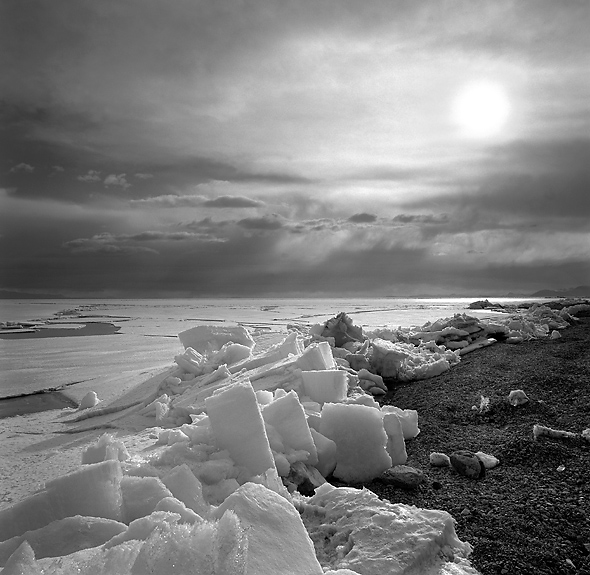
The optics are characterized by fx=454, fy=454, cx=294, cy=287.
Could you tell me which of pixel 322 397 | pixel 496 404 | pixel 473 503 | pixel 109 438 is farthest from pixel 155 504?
pixel 496 404

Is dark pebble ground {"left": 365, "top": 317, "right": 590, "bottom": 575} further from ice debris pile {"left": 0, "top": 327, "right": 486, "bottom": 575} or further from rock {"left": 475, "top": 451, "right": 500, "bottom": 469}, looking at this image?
ice debris pile {"left": 0, "top": 327, "right": 486, "bottom": 575}

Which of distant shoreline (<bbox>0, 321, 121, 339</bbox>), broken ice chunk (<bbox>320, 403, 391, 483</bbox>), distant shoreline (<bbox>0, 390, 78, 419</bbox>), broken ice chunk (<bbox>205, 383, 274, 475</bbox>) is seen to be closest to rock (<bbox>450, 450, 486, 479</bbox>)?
broken ice chunk (<bbox>320, 403, 391, 483</bbox>)

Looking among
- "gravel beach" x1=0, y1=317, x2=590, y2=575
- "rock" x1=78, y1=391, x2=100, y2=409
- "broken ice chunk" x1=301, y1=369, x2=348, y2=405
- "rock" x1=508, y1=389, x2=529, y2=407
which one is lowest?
"rock" x1=78, y1=391, x2=100, y2=409

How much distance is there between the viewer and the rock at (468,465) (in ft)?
9.70

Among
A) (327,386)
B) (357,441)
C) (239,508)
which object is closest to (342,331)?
(327,386)

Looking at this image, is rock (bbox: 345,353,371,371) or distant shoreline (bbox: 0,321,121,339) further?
distant shoreline (bbox: 0,321,121,339)

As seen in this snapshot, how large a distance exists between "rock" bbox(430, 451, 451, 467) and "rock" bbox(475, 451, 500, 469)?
22cm

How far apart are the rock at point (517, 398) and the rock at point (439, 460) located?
1640mm

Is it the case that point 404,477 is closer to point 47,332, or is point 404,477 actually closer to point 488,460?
point 488,460

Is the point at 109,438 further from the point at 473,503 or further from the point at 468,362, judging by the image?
the point at 468,362

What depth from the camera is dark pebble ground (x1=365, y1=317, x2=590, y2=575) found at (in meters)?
2.10

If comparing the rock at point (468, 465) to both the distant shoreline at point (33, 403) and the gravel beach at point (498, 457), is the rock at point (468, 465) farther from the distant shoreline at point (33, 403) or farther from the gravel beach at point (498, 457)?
the distant shoreline at point (33, 403)

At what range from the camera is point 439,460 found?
3160mm

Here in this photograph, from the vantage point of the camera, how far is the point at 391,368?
20.5 feet
